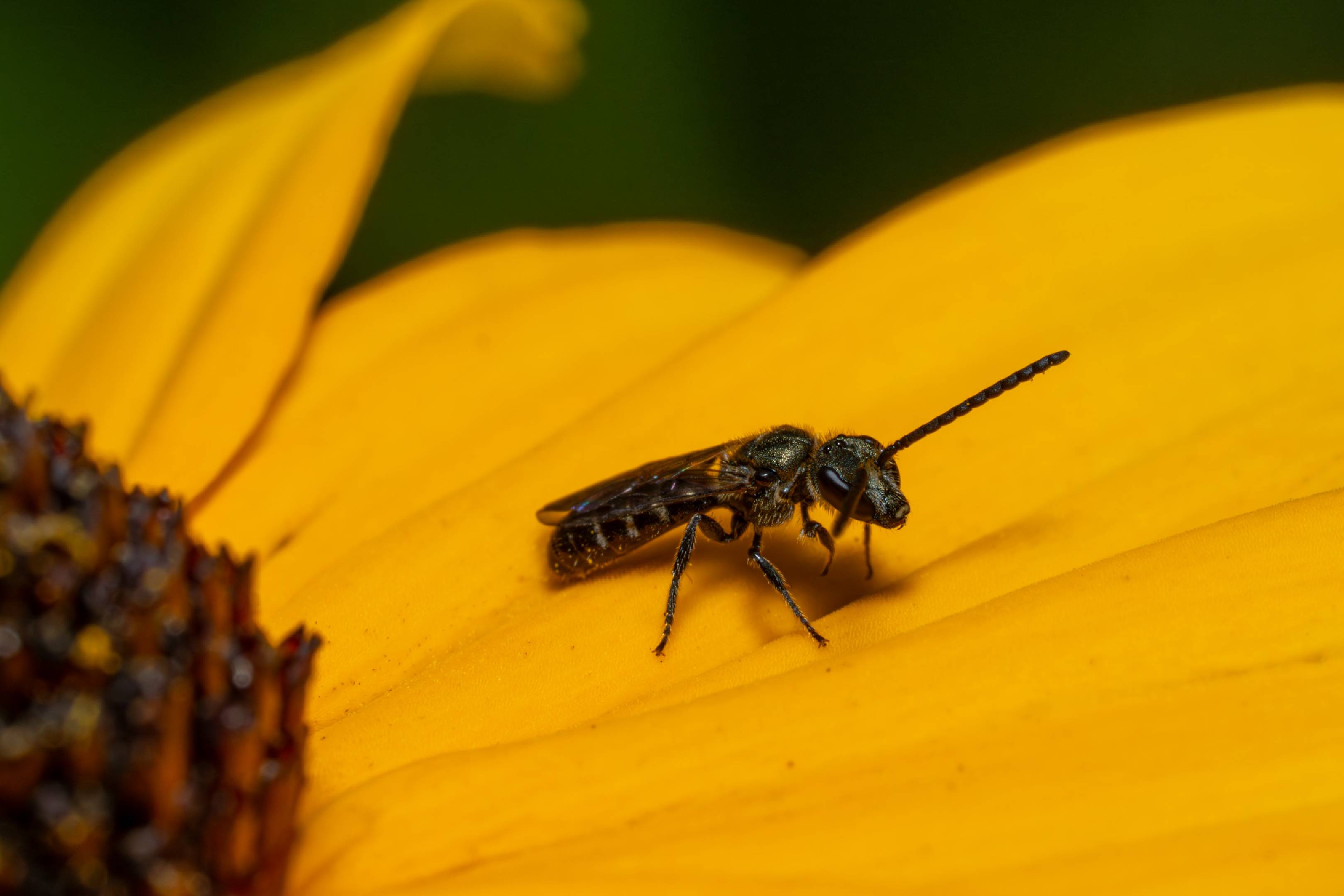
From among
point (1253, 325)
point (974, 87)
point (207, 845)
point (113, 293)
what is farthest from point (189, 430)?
point (974, 87)

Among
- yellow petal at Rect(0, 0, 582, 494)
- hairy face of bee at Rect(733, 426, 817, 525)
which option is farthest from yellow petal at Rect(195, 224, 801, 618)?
hairy face of bee at Rect(733, 426, 817, 525)

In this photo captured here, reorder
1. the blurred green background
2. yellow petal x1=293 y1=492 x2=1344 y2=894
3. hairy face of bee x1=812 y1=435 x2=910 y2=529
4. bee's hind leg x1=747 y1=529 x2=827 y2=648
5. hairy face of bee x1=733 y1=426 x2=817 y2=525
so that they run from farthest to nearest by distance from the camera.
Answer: the blurred green background, hairy face of bee x1=733 y1=426 x2=817 y2=525, hairy face of bee x1=812 y1=435 x2=910 y2=529, bee's hind leg x1=747 y1=529 x2=827 y2=648, yellow petal x1=293 y1=492 x2=1344 y2=894

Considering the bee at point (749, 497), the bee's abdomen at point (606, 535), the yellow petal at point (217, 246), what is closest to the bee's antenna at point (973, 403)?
the bee at point (749, 497)

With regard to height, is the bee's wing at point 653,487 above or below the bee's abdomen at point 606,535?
above

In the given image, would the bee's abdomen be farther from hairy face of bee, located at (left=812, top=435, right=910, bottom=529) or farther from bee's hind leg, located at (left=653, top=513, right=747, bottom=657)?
hairy face of bee, located at (left=812, top=435, right=910, bottom=529)

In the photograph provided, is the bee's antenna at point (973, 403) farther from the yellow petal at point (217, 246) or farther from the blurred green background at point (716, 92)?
the blurred green background at point (716, 92)

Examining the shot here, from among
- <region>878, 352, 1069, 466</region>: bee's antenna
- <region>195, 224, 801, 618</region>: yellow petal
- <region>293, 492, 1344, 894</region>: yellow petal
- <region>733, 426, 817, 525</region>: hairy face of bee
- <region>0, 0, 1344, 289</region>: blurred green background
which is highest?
<region>0, 0, 1344, 289</region>: blurred green background
